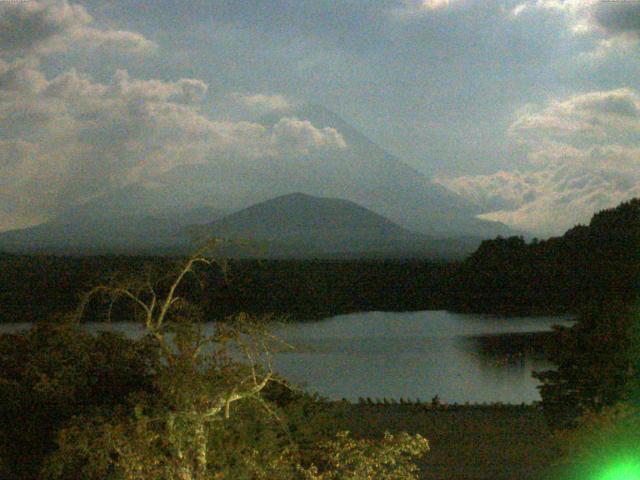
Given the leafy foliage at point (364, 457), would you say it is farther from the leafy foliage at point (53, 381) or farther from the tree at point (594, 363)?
the tree at point (594, 363)

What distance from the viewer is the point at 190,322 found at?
7.95 meters

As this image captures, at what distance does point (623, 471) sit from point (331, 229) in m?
141

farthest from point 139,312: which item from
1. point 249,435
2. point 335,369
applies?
point 335,369

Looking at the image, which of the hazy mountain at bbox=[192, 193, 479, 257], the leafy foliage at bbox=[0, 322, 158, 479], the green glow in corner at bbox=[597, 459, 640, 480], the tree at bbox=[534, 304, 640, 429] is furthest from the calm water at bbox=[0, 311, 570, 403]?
the hazy mountain at bbox=[192, 193, 479, 257]

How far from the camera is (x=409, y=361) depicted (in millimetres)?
29484

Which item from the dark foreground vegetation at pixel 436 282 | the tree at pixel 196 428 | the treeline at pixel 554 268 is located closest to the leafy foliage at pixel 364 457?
the tree at pixel 196 428

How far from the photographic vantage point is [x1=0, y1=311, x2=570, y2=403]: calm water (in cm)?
2352

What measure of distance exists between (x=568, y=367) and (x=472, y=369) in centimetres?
1875

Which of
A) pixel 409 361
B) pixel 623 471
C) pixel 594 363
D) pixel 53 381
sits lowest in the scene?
pixel 409 361

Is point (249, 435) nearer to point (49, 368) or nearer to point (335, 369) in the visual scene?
point (49, 368)

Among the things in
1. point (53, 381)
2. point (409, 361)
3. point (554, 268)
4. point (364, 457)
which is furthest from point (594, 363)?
point (554, 268)

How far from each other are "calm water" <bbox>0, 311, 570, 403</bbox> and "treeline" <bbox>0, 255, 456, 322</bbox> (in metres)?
4.01

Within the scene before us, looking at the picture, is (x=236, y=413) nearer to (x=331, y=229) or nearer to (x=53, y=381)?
(x=53, y=381)

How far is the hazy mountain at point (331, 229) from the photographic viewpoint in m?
133
